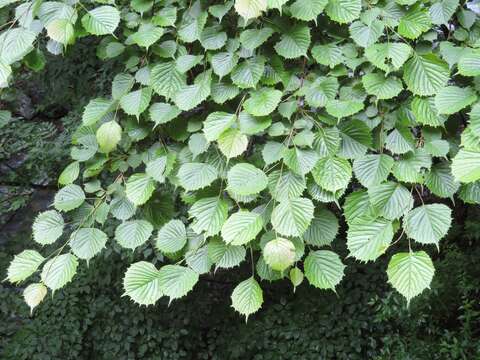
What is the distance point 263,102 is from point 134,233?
0.52 metres

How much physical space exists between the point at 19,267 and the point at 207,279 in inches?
101

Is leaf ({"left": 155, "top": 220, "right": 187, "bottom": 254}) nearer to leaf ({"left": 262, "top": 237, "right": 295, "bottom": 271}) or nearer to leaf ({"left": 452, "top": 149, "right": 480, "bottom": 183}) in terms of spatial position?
leaf ({"left": 262, "top": 237, "right": 295, "bottom": 271})

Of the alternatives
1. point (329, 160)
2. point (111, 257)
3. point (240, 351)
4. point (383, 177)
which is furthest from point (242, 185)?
point (240, 351)

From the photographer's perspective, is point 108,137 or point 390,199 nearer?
point 390,199

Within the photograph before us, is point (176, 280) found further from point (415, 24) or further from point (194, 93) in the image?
point (415, 24)

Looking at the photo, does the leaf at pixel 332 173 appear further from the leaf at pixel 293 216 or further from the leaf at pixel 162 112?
the leaf at pixel 162 112

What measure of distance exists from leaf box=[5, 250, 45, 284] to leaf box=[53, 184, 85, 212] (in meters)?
0.16

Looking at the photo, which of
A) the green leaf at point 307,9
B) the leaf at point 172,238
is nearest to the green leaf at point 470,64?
the green leaf at point 307,9

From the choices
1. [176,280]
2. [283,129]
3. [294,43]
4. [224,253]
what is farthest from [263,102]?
[176,280]

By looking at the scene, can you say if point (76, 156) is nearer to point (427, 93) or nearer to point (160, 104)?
point (160, 104)

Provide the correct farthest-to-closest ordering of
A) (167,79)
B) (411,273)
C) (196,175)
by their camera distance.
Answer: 1. (167,79)
2. (196,175)
3. (411,273)

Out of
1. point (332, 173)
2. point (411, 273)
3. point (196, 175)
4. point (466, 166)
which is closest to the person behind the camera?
Result: point (466, 166)

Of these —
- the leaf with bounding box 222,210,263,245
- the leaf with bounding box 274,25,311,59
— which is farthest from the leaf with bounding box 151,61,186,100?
the leaf with bounding box 222,210,263,245

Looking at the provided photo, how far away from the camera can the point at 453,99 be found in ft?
3.83
